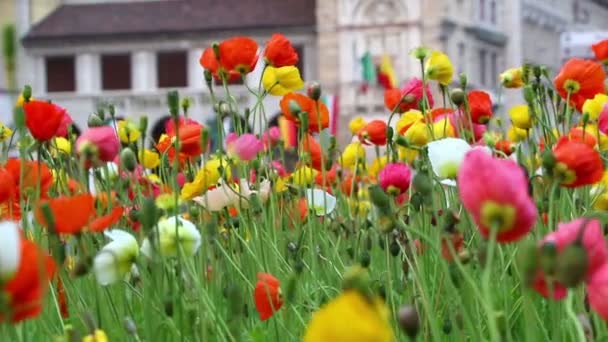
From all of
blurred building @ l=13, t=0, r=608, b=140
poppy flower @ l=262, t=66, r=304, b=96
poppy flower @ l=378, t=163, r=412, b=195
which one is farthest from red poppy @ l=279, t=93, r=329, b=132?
blurred building @ l=13, t=0, r=608, b=140

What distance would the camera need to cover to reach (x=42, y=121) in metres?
1.52

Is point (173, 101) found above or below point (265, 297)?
above

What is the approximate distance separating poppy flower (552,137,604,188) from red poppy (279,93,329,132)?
737mm

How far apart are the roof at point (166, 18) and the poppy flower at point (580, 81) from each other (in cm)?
2494

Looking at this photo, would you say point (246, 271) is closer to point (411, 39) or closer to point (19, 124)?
point (19, 124)

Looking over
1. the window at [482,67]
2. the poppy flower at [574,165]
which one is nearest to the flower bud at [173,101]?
the poppy flower at [574,165]

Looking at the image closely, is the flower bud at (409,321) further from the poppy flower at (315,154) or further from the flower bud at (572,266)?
the poppy flower at (315,154)

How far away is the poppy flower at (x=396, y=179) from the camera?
1600 mm

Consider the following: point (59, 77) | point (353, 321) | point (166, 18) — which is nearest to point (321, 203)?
point (353, 321)

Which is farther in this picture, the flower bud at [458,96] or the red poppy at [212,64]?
the red poppy at [212,64]

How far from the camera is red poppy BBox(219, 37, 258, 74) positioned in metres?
1.85

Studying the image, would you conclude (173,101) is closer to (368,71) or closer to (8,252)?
(8,252)

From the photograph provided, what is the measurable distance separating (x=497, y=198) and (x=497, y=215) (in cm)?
1

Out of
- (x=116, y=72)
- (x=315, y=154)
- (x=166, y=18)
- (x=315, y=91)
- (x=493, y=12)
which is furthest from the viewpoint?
(x=493, y=12)
